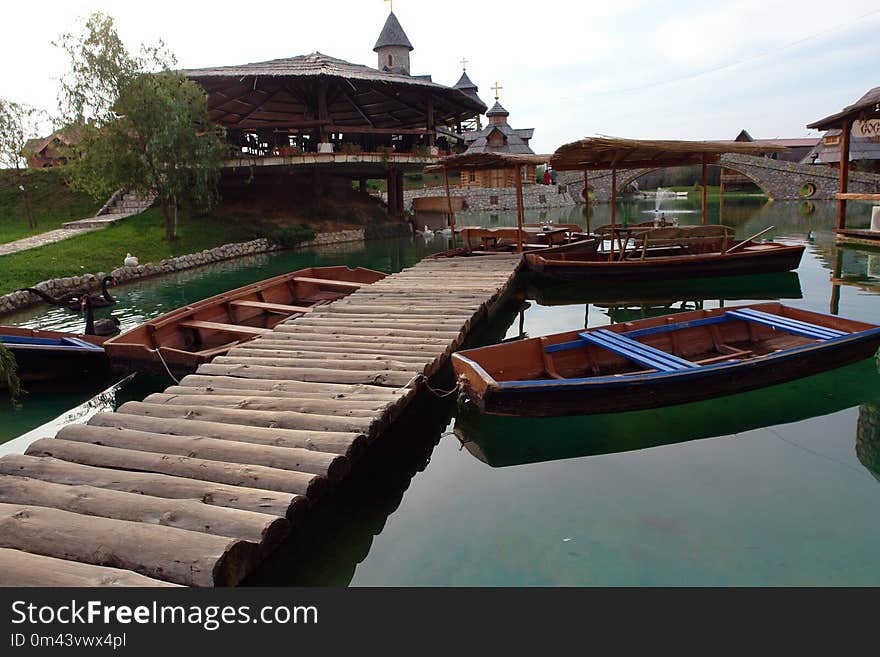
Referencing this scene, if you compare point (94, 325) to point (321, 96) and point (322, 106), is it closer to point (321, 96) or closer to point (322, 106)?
point (322, 106)

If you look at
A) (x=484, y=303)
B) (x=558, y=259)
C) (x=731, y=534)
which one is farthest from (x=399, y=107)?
(x=731, y=534)

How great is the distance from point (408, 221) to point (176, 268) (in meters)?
13.5

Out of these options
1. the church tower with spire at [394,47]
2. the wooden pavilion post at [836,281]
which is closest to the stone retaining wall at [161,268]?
the wooden pavilion post at [836,281]

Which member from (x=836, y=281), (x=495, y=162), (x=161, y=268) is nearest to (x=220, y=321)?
(x=495, y=162)

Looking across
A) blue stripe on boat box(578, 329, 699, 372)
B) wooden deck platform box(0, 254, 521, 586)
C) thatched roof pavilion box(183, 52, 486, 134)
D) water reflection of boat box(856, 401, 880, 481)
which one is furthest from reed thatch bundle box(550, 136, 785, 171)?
thatched roof pavilion box(183, 52, 486, 134)

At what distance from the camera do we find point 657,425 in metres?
6.29

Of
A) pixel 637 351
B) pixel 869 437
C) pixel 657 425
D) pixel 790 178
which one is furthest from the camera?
pixel 790 178

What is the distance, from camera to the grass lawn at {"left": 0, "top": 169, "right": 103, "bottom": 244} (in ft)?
80.8

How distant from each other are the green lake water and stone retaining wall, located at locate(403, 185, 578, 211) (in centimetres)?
3395

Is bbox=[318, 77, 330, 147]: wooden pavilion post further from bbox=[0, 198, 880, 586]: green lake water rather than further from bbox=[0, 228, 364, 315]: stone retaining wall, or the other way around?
bbox=[0, 198, 880, 586]: green lake water

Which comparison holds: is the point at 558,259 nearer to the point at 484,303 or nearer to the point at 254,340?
the point at 484,303

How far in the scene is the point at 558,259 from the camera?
1466 cm

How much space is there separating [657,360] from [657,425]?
669 mm

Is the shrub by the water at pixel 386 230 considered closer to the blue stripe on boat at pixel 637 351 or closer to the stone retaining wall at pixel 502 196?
the stone retaining wall at pixel 502 196
